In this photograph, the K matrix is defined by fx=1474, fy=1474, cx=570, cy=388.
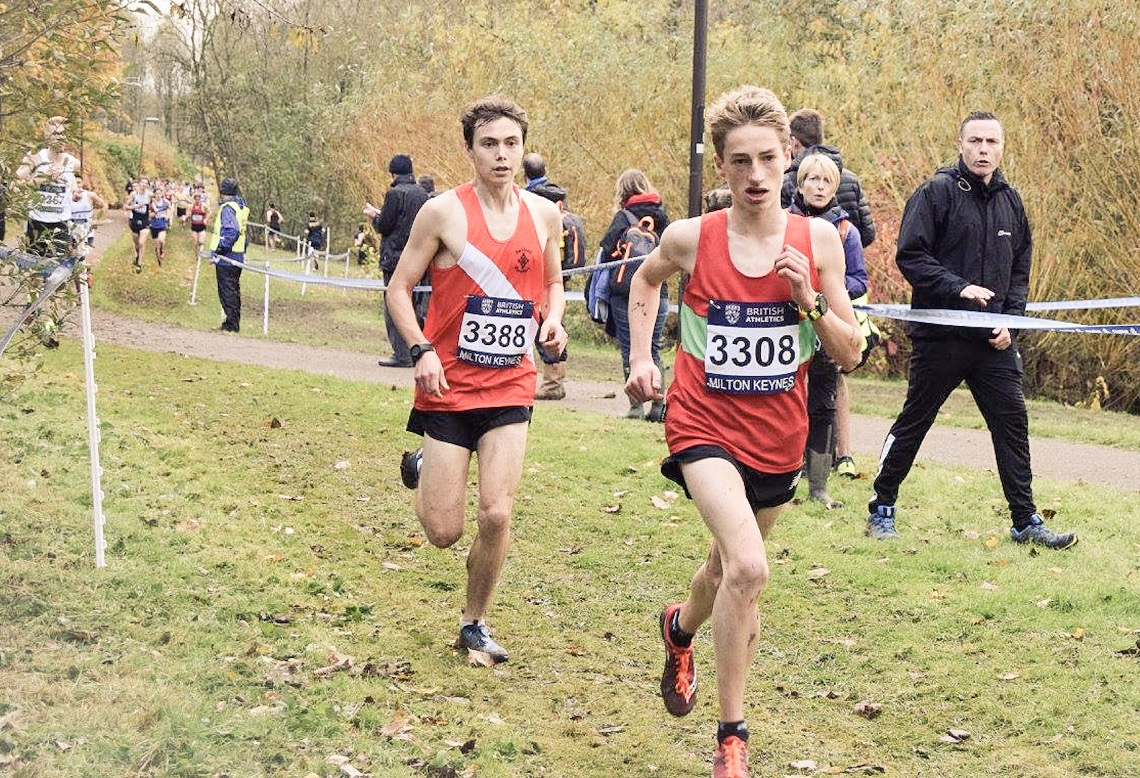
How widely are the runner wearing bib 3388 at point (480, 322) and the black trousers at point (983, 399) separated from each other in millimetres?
2600

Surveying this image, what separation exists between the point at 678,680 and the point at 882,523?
3.20 meters

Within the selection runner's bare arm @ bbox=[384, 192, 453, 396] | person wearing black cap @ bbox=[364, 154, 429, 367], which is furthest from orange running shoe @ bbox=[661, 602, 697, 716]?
person wearing black cap @ bbox=[364, 154, 429, 367]

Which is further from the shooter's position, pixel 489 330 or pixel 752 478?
pixel 489 330

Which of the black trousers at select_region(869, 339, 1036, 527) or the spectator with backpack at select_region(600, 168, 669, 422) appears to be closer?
the black trousers at select_region(869, 339, 1036, 527)

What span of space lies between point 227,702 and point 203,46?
40.4m

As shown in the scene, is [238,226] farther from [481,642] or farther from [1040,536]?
[481,642]

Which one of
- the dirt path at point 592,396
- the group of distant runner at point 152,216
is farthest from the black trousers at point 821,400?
the group of distant runner at point 152,216

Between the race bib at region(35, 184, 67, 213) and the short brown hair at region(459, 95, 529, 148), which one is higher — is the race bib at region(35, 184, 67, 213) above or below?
below

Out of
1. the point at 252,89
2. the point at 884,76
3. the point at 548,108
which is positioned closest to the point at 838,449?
the point at 884,76

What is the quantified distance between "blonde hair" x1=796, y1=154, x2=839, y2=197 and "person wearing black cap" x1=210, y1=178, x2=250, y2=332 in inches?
478

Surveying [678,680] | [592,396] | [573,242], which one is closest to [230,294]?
[592,396]

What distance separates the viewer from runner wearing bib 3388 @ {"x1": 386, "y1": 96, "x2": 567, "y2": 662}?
5922 mm

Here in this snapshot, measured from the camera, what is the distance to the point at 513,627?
6832 millimetres

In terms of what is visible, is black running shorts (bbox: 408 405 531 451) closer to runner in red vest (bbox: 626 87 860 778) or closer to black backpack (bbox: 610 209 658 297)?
runner in red vest (bbox: 626 87 860 778)
